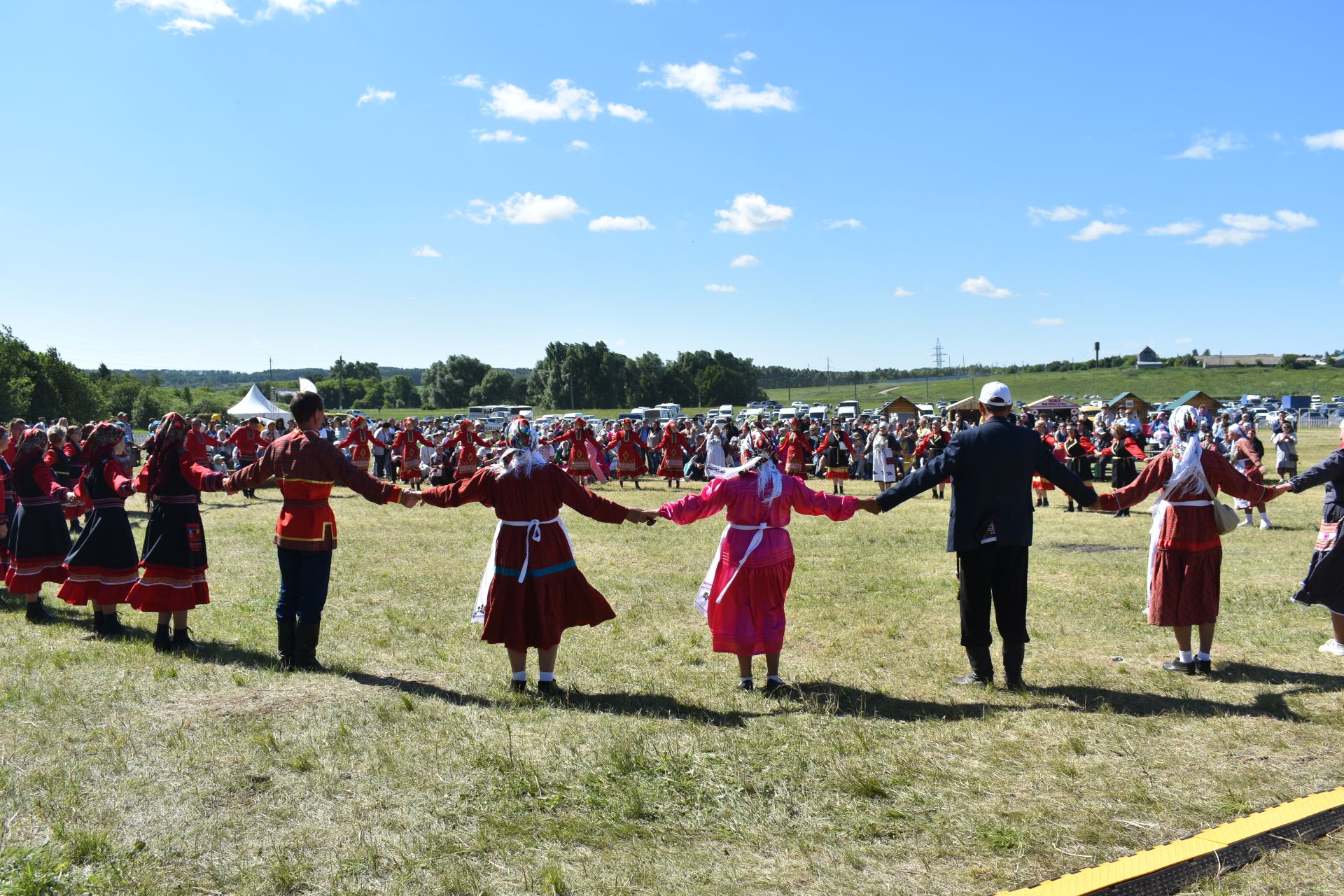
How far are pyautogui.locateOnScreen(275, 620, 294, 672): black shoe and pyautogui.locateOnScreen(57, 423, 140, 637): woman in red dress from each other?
2.20m

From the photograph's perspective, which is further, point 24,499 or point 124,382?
point 124,382

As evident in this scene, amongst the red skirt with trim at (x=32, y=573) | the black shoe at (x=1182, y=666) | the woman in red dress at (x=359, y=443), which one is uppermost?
the woman in red dress at (x=359, y=443)

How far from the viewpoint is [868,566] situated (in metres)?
12.6

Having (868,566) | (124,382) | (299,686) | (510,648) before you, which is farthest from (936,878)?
(124,382)

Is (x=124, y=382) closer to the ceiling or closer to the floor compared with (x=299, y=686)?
closer to the ceiling

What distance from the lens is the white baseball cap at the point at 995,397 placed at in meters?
6.82

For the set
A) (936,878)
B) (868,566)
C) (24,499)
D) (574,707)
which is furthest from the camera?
(868,566)

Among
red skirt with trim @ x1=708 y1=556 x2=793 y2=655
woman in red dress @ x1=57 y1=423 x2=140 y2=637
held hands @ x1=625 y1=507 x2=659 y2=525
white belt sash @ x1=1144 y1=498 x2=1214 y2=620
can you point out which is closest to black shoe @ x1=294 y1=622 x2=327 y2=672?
woman in red dress @ x1=57 y1=423 x2=140 y2=637

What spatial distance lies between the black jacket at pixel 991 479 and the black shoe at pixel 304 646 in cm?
469

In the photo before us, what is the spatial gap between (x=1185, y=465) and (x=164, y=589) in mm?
8446

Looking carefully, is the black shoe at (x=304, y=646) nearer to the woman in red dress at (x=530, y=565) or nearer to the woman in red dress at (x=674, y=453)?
the woman in red dress at (x=530, y=565)

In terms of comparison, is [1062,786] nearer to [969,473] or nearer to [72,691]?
[969,473]

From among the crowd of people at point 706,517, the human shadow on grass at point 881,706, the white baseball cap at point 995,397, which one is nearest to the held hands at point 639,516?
the crowd of people at point 706,517

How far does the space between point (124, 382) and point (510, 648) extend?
77.5 metres
